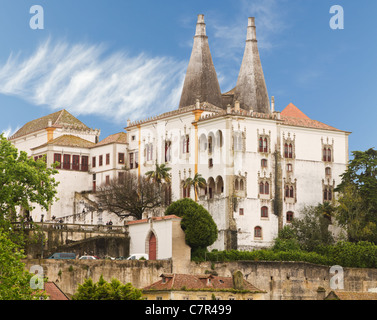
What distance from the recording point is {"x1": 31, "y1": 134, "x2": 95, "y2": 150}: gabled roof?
10038cm

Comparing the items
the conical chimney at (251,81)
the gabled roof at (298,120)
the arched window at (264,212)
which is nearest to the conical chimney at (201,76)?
the conical chimney at (251,81)

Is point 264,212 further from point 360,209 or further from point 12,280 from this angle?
point 12,280

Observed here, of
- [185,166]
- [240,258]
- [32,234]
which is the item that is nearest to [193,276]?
[240,258]

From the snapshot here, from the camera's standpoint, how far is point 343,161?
9300 centimetres

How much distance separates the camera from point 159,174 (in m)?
89.1

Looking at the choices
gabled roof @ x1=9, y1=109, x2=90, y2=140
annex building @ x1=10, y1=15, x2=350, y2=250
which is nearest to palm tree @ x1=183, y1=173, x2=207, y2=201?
annex building @ x1=10, y1=15, x2=350, y2=250

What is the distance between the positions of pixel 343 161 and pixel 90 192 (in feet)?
94.7

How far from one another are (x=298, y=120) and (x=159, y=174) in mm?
16308

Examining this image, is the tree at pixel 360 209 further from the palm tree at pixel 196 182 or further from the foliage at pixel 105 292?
the foliage at pixel 105 292

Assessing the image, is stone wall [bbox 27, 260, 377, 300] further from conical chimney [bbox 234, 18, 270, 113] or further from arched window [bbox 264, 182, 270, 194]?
conical chimney [bbox 234, 18, 270, 113]

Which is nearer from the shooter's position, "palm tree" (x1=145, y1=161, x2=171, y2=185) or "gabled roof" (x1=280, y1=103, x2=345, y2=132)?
"palm tree" (x1=145, y1=161, x2=171, y2=185)

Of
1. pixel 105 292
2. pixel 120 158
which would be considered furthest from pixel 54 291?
pixel 120 158

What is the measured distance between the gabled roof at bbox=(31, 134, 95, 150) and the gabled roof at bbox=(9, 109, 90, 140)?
10.1 feet

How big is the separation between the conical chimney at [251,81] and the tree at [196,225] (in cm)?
1944
